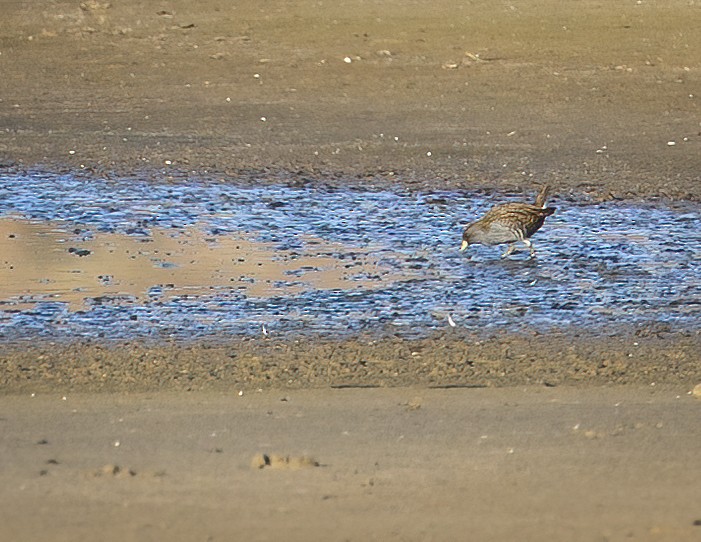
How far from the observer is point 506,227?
9875 millimetres

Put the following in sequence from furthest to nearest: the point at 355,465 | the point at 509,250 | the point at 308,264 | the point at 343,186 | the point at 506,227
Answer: the point at 343,186 < the point at 509,250 < the point at 506,227 < the point at 308,264 < the point at 355,465

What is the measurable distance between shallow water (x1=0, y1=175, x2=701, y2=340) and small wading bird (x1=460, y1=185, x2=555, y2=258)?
6.5 inches

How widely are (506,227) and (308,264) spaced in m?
1.31

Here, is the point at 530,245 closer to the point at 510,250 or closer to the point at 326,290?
the point at 510,250

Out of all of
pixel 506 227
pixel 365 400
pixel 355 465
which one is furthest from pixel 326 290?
pixel 355 465

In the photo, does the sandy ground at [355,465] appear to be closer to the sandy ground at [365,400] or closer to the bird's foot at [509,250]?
the sandy ground at [365,400]

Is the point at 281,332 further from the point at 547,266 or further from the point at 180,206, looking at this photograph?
the point at 180,206

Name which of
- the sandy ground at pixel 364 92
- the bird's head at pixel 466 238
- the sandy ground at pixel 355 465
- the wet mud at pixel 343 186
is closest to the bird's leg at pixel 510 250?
the wet mud at pixel 343 186

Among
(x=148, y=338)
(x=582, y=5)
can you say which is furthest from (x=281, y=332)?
(x=582, y=5)

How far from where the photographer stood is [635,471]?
18.3 feet

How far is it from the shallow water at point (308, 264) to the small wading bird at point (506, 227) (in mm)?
165

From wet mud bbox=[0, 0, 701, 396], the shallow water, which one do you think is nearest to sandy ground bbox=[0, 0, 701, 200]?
wet mud bbox=[0, 0, 701, 396]

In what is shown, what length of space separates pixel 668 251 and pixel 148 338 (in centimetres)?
393

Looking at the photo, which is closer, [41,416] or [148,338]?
[41,416]
